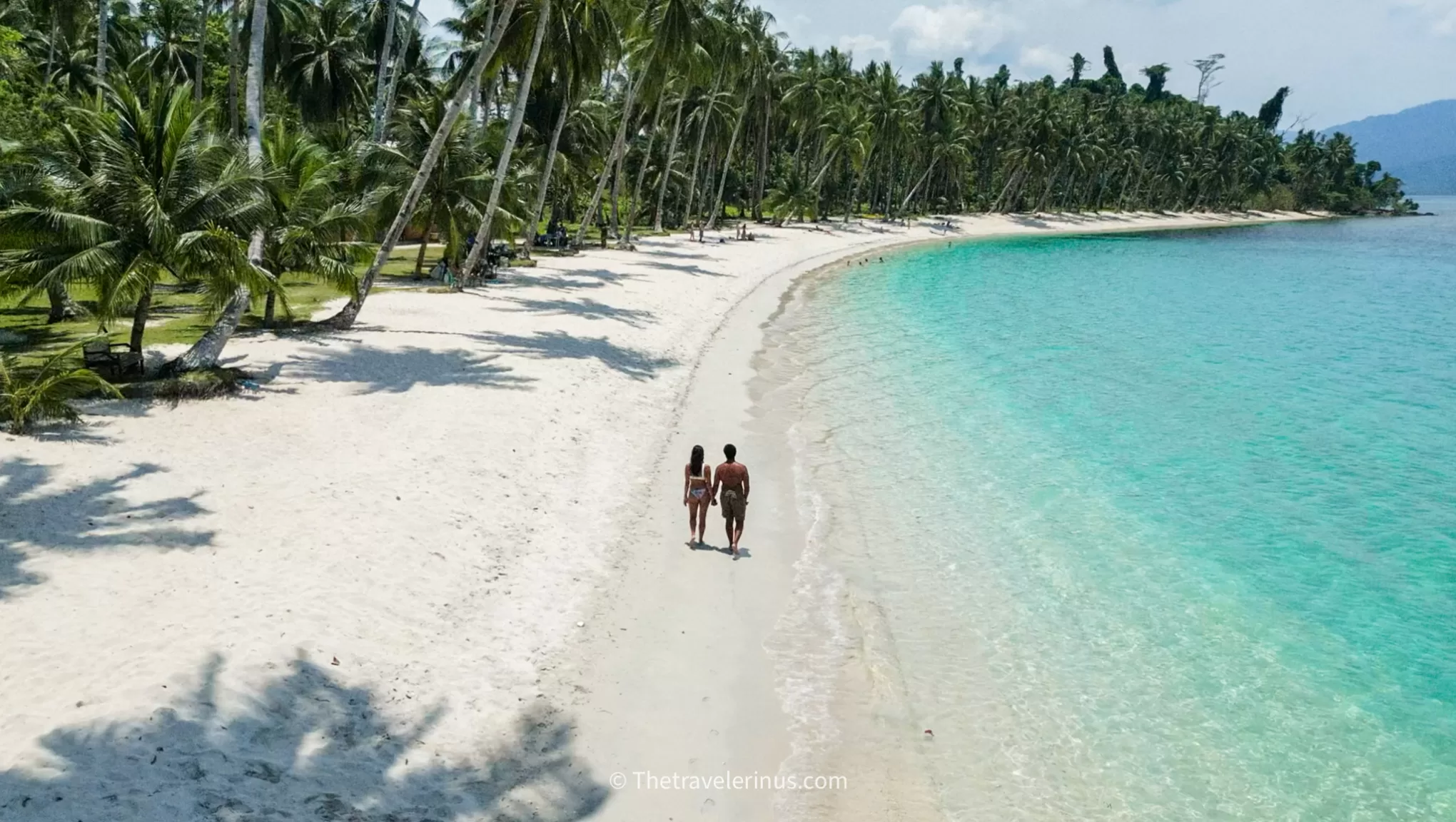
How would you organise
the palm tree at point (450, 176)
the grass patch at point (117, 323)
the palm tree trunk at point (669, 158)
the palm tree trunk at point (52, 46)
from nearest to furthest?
the grass patch at point (117, 323) → the palm tree at point (450, 176) → the palm tree trunk at point (52, 46) → the palm tree trunk at point (669, 158)

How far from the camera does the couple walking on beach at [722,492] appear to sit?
11.4 metres

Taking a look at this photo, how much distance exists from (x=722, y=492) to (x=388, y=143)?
2461 cm

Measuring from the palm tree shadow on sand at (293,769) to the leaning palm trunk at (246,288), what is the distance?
31.3 feet

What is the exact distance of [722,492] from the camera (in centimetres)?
1166

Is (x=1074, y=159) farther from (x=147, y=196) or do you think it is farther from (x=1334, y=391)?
(x=147, y=196)

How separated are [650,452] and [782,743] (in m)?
7.91

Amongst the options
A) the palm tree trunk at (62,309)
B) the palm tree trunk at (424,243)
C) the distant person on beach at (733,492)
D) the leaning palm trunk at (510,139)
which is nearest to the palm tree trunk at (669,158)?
the palm tree trunk at (424,243)

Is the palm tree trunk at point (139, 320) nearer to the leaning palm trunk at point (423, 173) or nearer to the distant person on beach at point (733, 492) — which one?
the leaning palm trunk at point (423, 173)

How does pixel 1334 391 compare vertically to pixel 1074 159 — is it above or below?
below

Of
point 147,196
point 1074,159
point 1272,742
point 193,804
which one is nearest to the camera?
point 193,804

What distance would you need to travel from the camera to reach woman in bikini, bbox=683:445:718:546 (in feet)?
37.7

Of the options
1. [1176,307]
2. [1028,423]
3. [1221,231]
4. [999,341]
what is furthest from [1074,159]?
[1028,423]

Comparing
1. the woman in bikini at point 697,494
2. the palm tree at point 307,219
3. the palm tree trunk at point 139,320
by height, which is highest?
the palm tree at point 307,219

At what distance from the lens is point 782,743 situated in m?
8.17
